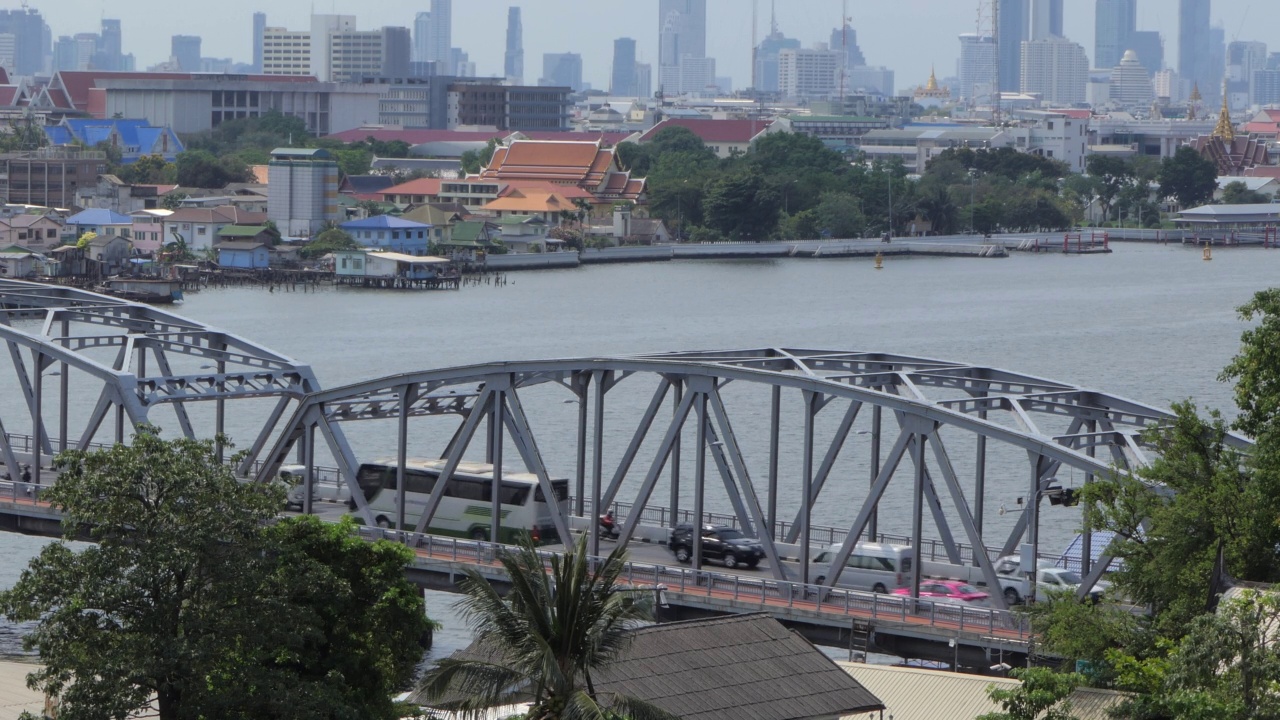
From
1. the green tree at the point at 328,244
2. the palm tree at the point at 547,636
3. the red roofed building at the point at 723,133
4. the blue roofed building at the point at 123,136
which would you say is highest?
the red roofed building at the point at 723,133

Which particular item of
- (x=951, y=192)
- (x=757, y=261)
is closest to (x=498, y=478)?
(x=757, y=261)

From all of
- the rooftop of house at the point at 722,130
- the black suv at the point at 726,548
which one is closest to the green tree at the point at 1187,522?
the black suv at the point at 726,548

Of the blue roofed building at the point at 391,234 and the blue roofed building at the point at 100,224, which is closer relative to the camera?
the blue roofed building at the point at 100,224

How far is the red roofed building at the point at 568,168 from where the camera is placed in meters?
122

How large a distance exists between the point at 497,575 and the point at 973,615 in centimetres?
593

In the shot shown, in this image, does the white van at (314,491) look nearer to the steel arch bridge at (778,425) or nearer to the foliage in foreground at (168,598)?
the steel arch bridge at (778,425)

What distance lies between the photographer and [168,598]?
18.6 metres

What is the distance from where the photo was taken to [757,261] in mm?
107812

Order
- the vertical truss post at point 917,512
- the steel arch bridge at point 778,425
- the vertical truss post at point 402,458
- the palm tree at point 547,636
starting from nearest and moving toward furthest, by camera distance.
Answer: the palm tree at point 547,636 → the vertical truss post at point 917,512 → the steel arch bridge at point 778,425 → the vertical truss post at point 402,458

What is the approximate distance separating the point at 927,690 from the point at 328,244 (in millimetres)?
77796

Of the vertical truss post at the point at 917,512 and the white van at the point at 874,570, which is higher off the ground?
the vertical truss post at the point at 917,512

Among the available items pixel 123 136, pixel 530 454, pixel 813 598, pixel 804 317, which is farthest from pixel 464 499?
pixel 123 136

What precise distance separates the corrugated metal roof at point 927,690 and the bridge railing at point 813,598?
1.68 metres

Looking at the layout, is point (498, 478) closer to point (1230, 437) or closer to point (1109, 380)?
point (1230, 437)
